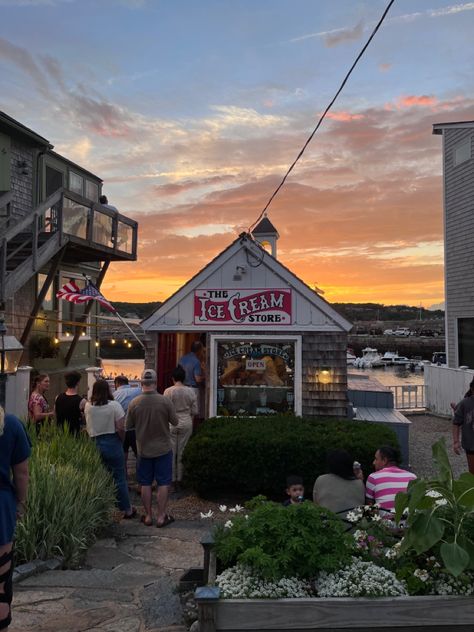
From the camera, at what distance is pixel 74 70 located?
12.4 meters

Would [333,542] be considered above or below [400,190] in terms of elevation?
below

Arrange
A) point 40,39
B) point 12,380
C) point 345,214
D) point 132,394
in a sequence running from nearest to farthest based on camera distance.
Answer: point 132,394 → point 12,380 → point 40,39 → point 345,214

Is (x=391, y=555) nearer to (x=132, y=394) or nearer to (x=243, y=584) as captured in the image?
(x=243, y=584)

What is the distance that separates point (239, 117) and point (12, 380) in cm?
1041

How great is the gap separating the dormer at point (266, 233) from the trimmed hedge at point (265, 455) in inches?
205

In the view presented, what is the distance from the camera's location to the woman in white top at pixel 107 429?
243 inches

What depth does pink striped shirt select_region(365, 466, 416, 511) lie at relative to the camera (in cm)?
457

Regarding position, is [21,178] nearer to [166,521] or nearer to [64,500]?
[166,521]

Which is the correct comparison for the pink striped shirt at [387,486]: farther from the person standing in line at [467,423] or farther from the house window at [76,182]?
the house window at [76,182]

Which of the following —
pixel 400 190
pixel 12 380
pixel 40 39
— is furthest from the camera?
pixel 400 190

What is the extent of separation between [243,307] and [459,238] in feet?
36.8

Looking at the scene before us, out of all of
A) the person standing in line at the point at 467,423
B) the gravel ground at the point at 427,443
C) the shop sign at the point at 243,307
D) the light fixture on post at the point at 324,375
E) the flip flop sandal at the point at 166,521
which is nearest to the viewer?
the flip flop sandal at the point at 166,521

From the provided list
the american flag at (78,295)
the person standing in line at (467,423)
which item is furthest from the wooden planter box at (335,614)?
the american flag at (78,295)

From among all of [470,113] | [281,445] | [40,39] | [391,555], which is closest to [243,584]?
[391,555]
